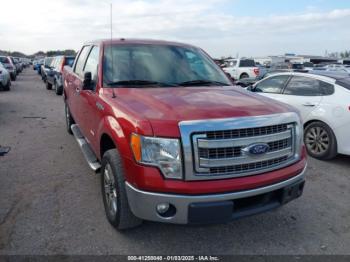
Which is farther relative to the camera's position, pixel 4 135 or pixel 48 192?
pixel 4 135

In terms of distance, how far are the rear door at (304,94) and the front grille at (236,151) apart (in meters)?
3.36

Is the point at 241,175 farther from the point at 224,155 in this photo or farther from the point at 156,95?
the point at 156,95

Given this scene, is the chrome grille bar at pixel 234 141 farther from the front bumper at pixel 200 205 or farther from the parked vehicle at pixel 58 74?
the parked vehicle at pixel 58 74

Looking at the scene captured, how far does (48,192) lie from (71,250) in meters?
1.47

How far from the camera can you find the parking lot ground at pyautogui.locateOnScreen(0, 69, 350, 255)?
3.25m

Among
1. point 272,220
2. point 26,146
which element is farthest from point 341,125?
point 26,146

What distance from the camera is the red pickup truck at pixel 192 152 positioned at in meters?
2.79

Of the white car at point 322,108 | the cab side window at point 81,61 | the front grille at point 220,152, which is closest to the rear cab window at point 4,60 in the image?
the cab side window at point 81,61

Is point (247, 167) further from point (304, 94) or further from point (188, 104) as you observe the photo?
point (304, 94)

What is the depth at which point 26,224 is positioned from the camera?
11.7 feet

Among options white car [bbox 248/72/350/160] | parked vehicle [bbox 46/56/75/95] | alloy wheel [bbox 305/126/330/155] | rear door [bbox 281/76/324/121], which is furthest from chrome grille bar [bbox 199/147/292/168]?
parked vehicle [bbox 46/56/75/95]

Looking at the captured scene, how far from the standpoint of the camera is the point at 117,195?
10.4 feet

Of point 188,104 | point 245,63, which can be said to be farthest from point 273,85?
point 245,63

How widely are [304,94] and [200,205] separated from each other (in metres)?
4.56
